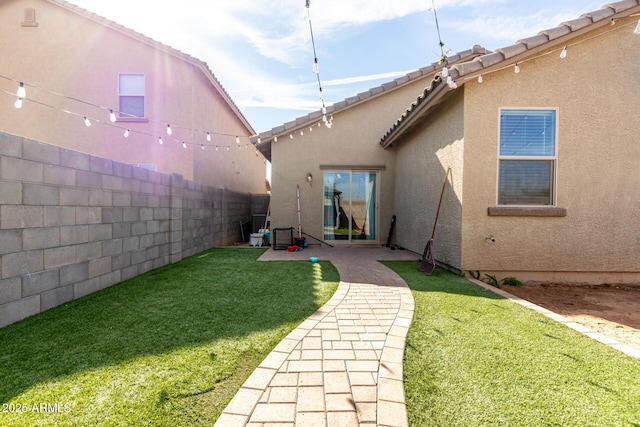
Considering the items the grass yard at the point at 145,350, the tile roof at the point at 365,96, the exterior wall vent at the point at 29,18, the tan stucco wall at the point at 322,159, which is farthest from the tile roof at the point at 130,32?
the grass yard at the point at 145,350

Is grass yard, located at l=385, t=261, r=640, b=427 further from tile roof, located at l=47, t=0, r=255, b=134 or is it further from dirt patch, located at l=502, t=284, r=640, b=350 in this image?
tile roof, located at l=47, t=0, r=255, b=134

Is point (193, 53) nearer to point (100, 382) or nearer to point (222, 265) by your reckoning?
point (222, 265)

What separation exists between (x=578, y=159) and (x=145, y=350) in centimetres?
606

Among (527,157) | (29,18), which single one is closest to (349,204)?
(527,157)

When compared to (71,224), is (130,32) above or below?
above

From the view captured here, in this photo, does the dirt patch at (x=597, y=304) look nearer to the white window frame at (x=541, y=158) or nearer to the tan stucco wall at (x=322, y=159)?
the white window frame at (x=541, y=158)

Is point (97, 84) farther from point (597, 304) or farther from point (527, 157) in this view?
point (597, 304)

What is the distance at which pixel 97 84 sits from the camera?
26.5ft

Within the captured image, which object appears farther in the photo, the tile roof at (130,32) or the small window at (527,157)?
the tile roof at (130,32)

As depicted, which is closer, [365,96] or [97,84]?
[365,96]

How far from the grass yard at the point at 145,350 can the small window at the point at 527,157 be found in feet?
10.8

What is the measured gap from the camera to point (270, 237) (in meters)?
8.40

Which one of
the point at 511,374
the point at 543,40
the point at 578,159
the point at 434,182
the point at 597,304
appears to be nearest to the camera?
the point at 511,374

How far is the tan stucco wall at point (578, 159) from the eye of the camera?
14.1 feet
